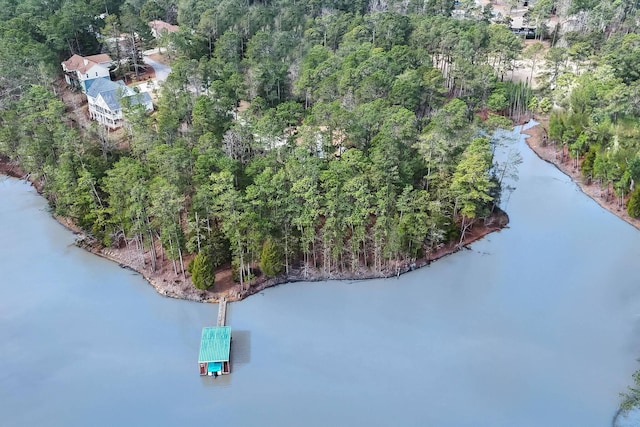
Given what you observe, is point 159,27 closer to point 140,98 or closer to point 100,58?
point 100,58

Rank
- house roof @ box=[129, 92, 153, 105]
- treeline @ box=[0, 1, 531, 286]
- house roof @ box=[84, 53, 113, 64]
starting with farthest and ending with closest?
house roof @ box=[84, 53, 113, 64]
house roof @ box=[129, 92, 153, 105]
treeline @ box=[0, 1, 531, 286]

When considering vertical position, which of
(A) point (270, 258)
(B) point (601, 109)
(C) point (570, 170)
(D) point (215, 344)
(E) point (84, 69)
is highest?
(E) point (84, 69)

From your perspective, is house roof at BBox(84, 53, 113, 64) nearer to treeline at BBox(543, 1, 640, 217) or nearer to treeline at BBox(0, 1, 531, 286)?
treeline at BBox(0, 1, 531, 286)

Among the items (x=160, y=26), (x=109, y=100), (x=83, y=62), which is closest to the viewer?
(x=109, y=100)

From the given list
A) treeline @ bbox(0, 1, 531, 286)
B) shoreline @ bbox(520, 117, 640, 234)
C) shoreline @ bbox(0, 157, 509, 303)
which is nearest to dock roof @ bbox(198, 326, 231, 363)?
shoreline @ bbox(0, 157, 509, 303)

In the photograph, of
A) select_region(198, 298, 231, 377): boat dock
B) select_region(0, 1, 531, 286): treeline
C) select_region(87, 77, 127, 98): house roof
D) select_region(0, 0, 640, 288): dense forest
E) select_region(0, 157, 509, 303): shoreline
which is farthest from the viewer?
select_region(87, 77, 127, 98): house roof

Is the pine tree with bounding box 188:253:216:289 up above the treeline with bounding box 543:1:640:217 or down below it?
below

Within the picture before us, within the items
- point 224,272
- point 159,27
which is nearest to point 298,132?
point 224,272

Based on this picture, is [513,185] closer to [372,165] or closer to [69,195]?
[372,165]
